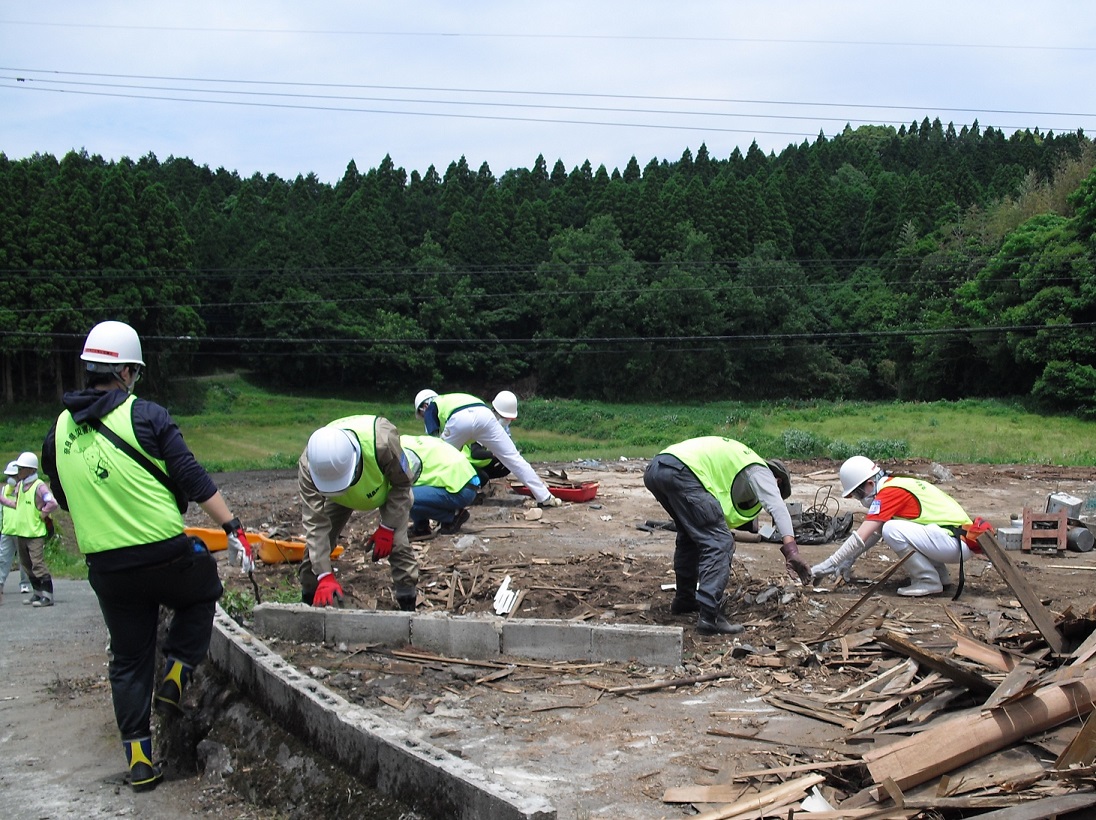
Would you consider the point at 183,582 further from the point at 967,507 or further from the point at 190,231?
the point at 190,231

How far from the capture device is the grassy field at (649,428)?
92.3ft

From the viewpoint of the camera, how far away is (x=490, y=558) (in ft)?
34.9

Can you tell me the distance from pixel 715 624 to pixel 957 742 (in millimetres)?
3219

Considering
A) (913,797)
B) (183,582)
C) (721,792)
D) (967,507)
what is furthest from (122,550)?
(967,507)

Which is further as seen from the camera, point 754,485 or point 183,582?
point 754,485

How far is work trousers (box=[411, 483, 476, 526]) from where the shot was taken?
11.8m

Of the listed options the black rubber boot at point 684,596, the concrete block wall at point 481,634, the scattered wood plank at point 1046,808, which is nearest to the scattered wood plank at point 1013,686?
the scattered wood plank at point 1046,808

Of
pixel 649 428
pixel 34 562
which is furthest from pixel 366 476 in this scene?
pixel 649 428

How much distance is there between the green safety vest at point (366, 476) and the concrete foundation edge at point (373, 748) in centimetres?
177

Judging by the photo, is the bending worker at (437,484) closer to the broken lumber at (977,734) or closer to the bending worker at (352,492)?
the bending worker at (352,492)

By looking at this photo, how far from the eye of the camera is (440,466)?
11.7m

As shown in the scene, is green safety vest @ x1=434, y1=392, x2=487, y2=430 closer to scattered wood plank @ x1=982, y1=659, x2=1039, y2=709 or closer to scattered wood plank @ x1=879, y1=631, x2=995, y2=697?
scattered wood plank @ x1=879, y1=631, x2=995, y2=697

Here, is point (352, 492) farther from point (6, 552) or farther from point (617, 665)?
point (6, 552)

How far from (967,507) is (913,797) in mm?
12640
